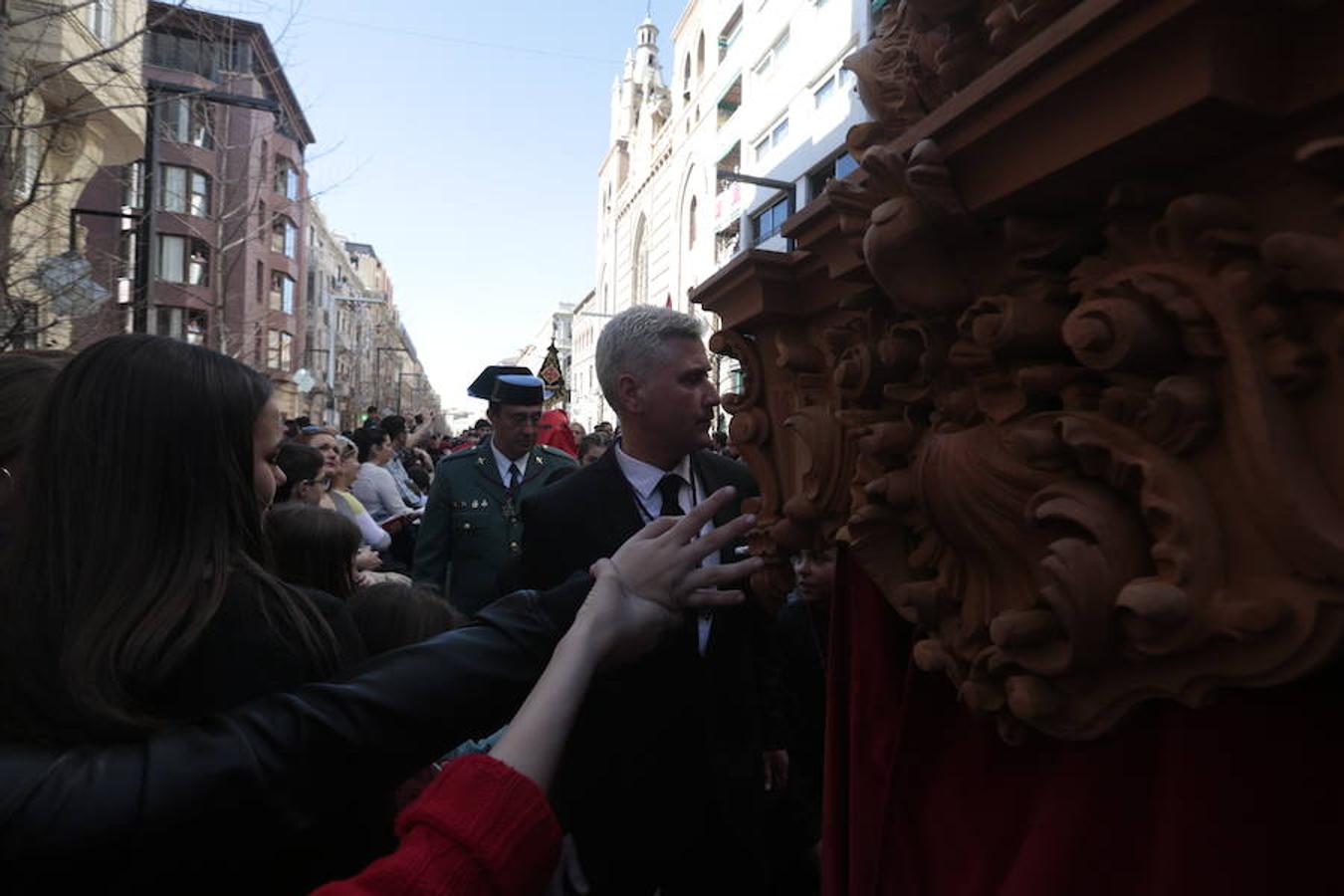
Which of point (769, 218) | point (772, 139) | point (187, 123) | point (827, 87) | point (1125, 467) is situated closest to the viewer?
point (1125, 467)

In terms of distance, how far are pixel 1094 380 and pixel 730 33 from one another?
33924mm

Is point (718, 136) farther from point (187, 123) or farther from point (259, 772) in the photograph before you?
point (259, 772)

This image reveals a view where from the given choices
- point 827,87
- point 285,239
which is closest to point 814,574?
point 827,87

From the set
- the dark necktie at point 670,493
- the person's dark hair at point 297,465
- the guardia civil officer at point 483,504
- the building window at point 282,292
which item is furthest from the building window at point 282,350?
the dark necktie at point 670,493

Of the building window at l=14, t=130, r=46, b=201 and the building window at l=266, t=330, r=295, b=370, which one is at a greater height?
the building window at l=266, t=330, r=295, b=370

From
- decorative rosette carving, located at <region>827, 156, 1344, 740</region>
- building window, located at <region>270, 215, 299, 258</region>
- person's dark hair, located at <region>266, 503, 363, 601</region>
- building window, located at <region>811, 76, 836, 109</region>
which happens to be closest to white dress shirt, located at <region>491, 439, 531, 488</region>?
person's dark hair, located at <region>266, 503, 363, 601</region>

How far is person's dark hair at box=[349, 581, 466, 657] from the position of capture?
81.4 inches

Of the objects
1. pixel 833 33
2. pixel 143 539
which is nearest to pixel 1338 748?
pixel 143 539

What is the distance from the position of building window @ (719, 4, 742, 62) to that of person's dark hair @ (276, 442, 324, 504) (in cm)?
2882

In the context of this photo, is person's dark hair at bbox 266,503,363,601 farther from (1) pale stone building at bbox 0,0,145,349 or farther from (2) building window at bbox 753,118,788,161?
(2) building window at bbox 753,118,788,161

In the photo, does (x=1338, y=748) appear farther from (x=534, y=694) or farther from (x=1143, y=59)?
(x=534, y=694)

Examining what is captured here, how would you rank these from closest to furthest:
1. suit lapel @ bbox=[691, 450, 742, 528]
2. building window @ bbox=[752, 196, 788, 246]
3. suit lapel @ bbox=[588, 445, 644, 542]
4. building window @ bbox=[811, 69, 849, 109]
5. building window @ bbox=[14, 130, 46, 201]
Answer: suit lapel @ bbox=[588, 445, 644, 542]
suit lapel @ bbox=[691, 450, 742, 528]
building window @ bbox=[14, 130, 46, 201]
building window @ bbox=[811, 69, 849, 109]
building window @ bbox=[752, 196, 788, 246]

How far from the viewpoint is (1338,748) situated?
79 centimetres

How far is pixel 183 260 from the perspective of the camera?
31.6m
